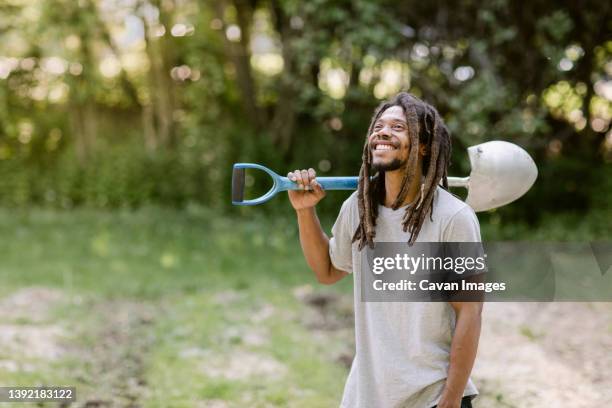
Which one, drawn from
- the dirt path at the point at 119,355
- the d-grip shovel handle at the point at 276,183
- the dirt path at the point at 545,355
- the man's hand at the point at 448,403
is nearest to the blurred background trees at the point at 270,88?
the dirt path at the point at 545,355

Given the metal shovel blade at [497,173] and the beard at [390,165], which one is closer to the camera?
the beard at [390,165]

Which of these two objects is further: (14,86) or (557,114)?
(14,86)

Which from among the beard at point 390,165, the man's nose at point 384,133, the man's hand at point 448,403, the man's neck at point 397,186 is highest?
the man's nose at point 384,133

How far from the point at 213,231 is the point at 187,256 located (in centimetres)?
157

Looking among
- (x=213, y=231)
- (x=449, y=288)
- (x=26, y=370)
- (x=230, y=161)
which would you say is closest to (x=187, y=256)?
(x=213, y=231)

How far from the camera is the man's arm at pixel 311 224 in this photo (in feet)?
7.32

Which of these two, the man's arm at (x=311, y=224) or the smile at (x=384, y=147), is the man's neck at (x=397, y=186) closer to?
the smile at (x=384, y=147)

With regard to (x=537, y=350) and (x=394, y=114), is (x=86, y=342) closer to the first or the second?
(x=537, y=350)

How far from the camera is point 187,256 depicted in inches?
356

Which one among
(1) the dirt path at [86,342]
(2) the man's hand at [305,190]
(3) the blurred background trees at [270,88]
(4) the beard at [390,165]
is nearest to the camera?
(4) the beard at [390,165]

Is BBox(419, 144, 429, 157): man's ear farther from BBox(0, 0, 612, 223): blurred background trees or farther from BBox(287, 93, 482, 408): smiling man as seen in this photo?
BBox(0, 0, 612, 223): blurred background trees

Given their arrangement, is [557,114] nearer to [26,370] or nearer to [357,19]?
[357,19]

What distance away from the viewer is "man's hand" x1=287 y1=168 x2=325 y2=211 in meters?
2.22

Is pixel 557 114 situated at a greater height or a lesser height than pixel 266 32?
lesser
